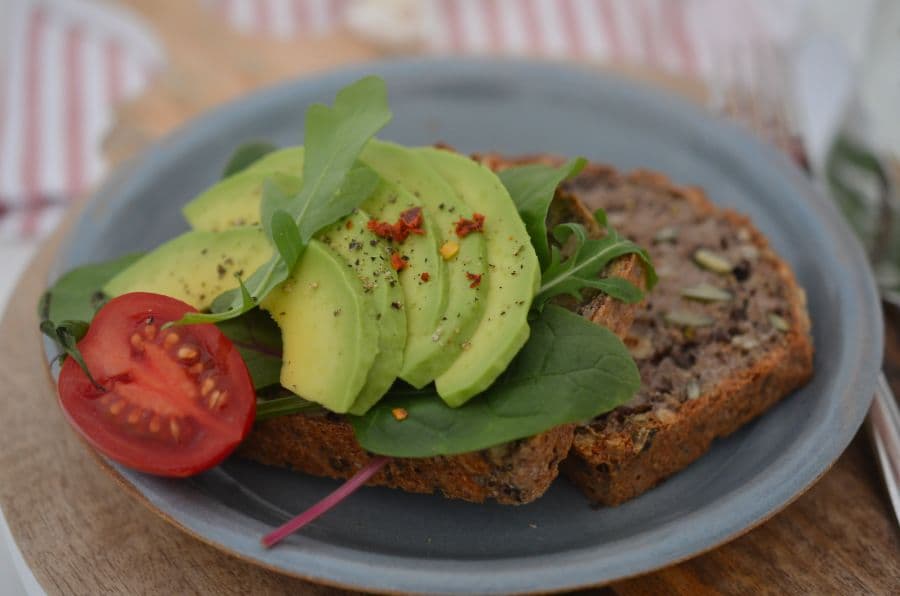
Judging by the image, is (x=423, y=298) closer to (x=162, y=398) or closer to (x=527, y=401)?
(x=527, y=401)

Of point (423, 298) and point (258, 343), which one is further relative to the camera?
point (258, 343)

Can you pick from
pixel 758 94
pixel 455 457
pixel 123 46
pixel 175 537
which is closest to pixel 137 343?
pixel 175 537

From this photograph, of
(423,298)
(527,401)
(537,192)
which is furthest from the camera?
(537,192)

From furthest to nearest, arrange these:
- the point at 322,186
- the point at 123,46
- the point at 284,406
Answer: the point at 123,46 → the point at 322,186 → the point at 284,406

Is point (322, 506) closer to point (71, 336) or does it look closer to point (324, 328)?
point (324, 328)

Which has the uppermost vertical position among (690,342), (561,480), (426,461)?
(426,461)

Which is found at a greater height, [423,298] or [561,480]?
[423,298]

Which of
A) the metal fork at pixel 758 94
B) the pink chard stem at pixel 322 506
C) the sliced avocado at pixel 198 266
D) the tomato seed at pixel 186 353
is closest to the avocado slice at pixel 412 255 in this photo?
the sliced avocado at pixel 198 266

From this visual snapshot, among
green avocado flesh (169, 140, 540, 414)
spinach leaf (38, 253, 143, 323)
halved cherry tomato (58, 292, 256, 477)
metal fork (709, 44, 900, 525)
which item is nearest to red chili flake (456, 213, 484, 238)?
green avocado flesh (169, 140, 540, 414)

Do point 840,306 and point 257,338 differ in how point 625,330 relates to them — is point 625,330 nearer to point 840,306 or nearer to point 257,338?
point 840,306
